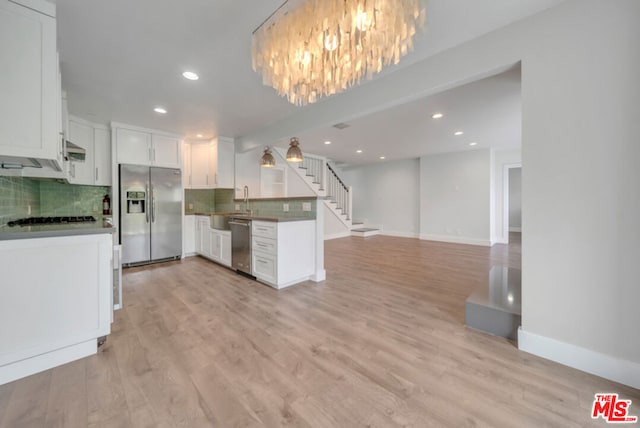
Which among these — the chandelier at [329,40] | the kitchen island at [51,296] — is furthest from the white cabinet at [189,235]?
the chandelier at [329,40]

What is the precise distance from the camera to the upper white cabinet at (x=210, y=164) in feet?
16.1

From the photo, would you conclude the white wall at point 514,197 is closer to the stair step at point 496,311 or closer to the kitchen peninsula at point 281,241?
the stair step at point 496,311

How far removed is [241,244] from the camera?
3691 mm

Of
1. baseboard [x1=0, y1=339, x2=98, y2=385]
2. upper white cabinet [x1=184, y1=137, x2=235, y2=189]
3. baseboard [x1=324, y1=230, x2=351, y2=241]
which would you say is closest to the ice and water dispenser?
upper white cabinet [x1=184, y1=137, x2=235, y2=189]

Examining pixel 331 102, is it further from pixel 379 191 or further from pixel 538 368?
pixel 379 191

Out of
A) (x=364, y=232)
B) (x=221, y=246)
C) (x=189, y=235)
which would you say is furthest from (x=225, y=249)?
(x=364, y=232)

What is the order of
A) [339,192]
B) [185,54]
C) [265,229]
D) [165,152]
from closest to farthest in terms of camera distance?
[185,54] < [265,229] < [165,152] < [339,192]

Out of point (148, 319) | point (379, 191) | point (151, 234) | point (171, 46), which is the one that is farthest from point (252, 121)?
point (379, 191)

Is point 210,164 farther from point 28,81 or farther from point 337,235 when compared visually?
point 337,235

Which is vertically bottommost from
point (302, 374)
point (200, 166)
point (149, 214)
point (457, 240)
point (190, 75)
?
point (302, 374)

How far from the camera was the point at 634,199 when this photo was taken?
4.79 feet

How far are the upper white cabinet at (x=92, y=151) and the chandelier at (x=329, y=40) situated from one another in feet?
13.0

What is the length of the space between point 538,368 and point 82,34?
14.2ft

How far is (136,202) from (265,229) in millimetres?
2728
